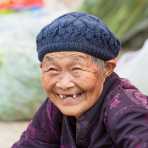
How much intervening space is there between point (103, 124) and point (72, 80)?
26cm

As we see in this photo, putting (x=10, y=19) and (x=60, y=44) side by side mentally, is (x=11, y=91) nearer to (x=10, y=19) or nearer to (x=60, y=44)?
(x=10, y=19)

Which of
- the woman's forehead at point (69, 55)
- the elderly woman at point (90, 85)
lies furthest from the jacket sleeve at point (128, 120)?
the woman's forehead at point (69, 55)

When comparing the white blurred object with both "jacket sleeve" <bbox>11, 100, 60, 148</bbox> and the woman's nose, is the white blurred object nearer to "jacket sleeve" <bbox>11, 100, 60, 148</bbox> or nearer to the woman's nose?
"jacket sleeve" <bbox>11, 100, 60, 148</bbox>

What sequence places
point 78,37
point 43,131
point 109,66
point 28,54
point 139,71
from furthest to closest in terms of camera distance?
point 28,54 < point 139,71 < point 43,131 < point 109,66 < point 78,37

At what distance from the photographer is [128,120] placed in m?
2.58

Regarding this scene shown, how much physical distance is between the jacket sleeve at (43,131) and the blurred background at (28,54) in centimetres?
86

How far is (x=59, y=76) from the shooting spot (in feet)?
8.54

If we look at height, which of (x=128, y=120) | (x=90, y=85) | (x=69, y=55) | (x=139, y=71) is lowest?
(x=139, y=71)

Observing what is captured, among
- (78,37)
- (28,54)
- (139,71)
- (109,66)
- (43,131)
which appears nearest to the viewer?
(78,37)

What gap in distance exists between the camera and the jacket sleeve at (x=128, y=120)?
2537 millimetres

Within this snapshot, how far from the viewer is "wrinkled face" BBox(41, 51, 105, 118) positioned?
2.59 meters

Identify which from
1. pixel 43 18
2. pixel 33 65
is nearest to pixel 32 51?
pixel 33 65

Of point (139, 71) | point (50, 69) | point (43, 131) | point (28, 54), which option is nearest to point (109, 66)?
point (50, 69)

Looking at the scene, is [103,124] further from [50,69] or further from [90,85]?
[50,69]
